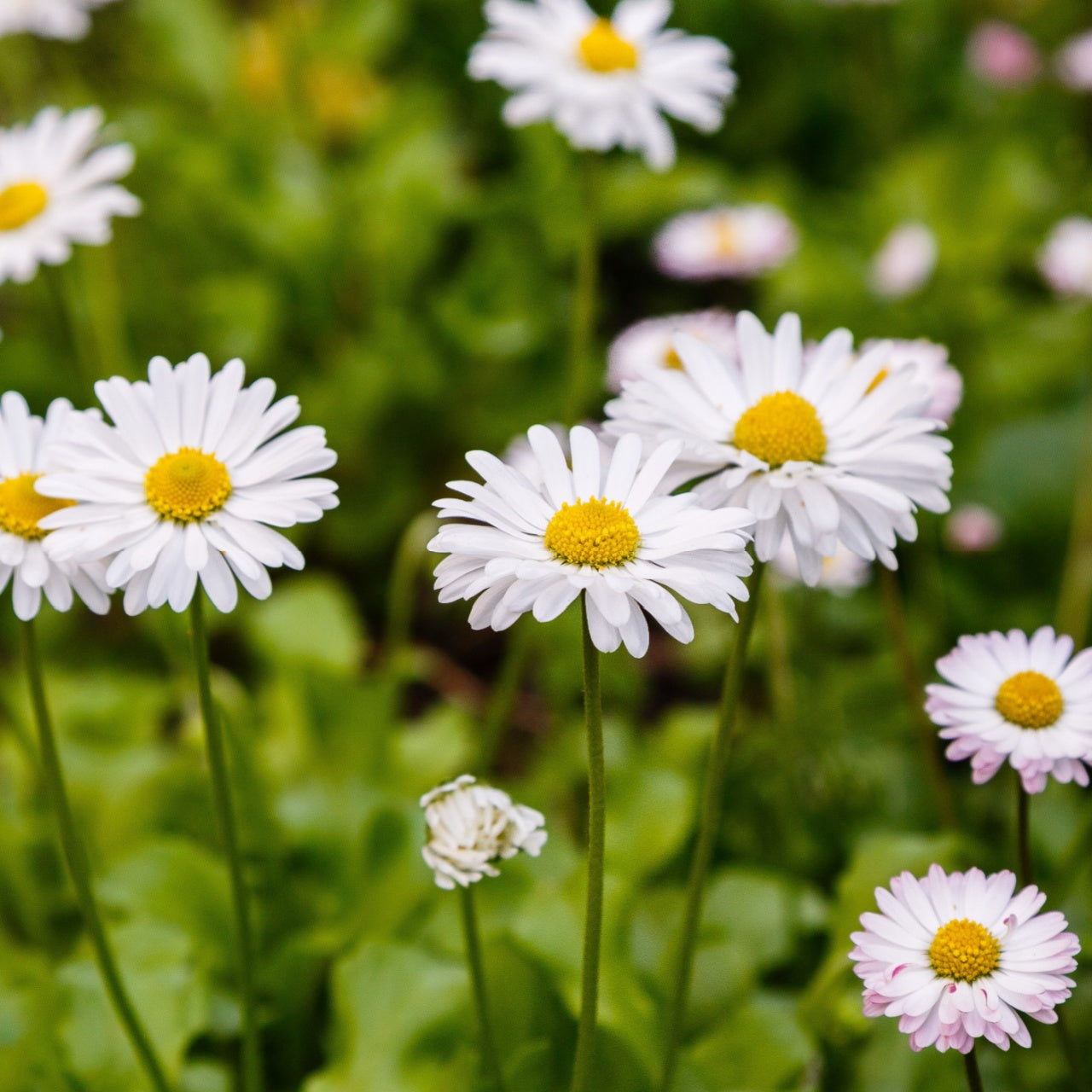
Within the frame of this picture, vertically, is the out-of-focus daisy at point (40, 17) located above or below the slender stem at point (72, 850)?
above

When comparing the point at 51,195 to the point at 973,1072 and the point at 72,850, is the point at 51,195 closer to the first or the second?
the point at 72,850

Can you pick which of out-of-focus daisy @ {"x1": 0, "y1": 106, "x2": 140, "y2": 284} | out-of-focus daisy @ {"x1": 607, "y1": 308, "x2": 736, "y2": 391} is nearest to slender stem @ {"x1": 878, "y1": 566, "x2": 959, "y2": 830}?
out-of-focus daisy @ {"x1": 607, "y1": 308, "x2": 736, "y2": 391}

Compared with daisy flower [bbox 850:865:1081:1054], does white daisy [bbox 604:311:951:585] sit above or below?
above

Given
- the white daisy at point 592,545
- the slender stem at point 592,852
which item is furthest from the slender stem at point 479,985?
the white daisy at point 592,545

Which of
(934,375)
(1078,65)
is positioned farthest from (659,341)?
(1078,65)

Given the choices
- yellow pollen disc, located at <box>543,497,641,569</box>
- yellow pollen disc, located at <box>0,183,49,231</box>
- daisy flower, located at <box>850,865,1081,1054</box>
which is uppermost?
yellow pollen disc, located at <box>0,183,49,231</box>

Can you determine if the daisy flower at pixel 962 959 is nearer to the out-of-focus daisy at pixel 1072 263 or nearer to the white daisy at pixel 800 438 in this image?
the white daisy at pixel 800 438

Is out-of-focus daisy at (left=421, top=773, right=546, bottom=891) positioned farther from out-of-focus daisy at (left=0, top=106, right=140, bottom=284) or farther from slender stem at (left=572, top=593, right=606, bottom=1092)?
out-of-focus daisy at (left=0, top=106, right=140, bottom=284)

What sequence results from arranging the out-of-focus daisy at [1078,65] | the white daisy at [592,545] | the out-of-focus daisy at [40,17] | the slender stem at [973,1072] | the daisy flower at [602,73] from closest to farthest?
the white daisy at [592,545] → the slender stem at [973,1072] → the daisy flower at [602,73] → the out-of-focus daisy at [40,17] → the out-of-focus daisy at [1078,65]
